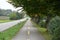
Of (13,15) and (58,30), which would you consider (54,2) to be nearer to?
(58,30)

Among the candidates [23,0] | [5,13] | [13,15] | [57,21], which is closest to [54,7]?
[57,21]

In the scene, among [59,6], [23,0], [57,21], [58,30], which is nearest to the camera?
[59,6]

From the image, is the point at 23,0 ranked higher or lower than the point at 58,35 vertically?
higher

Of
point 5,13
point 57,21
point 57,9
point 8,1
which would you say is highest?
point 57,9

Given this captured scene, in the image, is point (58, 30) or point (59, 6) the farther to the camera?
point (58, 30)

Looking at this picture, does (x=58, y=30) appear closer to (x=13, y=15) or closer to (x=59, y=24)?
(x=59, y=24)

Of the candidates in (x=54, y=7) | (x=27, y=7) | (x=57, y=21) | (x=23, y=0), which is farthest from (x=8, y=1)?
(x=54, y=7)

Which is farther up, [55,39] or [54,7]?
[54,7]

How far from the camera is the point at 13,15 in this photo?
156375 millimetres

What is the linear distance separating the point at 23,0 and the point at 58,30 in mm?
6055

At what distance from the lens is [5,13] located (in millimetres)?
187875

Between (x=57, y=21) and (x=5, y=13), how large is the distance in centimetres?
17129

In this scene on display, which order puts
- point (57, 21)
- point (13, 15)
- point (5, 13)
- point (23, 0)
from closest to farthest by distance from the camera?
point (57, 21) → point (23, 0) → point (13, 15) → point (5, 13)

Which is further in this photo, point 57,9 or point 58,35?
point 58,35
